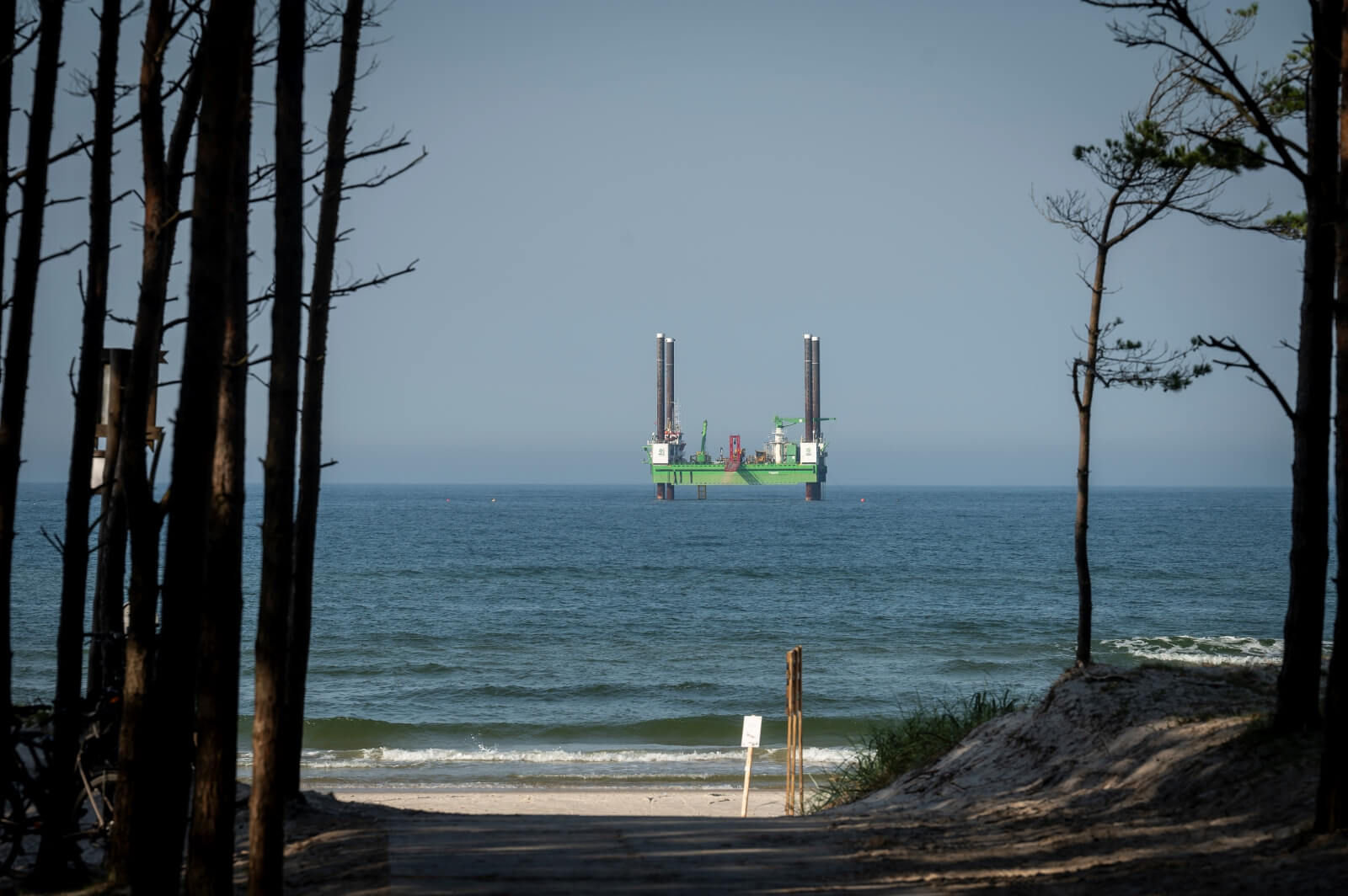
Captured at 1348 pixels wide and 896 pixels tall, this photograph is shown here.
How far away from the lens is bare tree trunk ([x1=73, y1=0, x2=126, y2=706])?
552cm

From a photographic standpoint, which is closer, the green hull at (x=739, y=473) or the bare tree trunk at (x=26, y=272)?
the bare tree trunk at (x=26, y=272)

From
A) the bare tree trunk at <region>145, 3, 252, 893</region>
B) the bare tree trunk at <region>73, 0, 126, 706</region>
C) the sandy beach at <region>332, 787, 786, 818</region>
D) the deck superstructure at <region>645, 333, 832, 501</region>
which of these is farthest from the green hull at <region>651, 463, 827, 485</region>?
the bare tree trunk at <region>145, 3, 252, 893</region>

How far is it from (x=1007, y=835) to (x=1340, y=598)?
1.97 meters

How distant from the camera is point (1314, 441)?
20.2 feet

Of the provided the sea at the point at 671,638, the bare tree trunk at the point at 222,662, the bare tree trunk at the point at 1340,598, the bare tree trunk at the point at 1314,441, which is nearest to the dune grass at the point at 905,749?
the bare tree trunk at the point at 1314,441

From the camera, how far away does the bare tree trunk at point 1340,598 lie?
478cm

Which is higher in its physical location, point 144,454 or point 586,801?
point 144,454

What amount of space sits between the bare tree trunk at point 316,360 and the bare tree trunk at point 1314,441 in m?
5.31

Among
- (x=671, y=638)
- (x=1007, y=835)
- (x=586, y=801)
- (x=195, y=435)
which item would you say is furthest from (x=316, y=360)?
(x=671, y=638)

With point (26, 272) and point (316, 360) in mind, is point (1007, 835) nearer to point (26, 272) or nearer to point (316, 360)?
point (316, 360)

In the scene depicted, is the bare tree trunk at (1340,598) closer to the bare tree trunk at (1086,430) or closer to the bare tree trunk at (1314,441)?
the bare tree trunk at (1314,441)

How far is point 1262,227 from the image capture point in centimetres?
844

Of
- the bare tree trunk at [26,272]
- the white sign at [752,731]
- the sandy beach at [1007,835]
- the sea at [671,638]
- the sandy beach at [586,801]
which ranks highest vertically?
A: the bare tree trunk at [26,272]

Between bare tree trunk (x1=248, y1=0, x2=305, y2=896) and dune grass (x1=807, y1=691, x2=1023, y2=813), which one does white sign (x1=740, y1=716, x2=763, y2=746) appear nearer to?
dune grass (x1=807, y1=691, x2=1023, y2=813)
